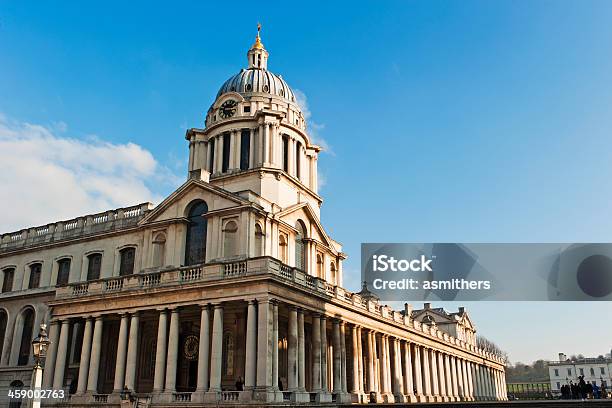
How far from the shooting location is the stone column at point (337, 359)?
34719mm

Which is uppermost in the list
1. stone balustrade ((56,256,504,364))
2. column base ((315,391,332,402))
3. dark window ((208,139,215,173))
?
dark window ((208,139,215,173))

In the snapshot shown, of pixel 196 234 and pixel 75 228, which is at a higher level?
pixel 75 228

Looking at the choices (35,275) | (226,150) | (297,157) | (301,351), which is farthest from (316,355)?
(35,275)

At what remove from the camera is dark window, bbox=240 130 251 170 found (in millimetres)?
45331

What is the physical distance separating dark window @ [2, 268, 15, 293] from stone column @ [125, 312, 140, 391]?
1903 centimetres

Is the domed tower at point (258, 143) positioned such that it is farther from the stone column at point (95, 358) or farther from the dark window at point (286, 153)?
the stone column at point (95, 358)

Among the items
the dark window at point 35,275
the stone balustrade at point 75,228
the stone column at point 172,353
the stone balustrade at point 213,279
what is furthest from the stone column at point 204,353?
the dark window at point 35,275

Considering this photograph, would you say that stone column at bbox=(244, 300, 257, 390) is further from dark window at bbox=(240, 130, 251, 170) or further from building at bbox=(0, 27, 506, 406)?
dark window at bbox=(240, 130, 251, 170)

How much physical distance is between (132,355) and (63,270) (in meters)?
14.7

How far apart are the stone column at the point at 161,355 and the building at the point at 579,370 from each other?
383 ft

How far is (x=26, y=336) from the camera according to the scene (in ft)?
142

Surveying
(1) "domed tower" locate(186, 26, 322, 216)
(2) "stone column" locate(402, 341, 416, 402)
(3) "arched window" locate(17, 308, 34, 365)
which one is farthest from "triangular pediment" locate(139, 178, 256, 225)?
(2) "stone column" locate(402, 341, 416, 402)

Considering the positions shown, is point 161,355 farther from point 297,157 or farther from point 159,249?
point 297,157

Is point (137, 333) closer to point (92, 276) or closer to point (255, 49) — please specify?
point (92, 276)
